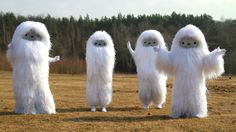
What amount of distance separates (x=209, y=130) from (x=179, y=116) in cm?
215

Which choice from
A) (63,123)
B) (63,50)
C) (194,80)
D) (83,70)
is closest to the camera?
(63,123)

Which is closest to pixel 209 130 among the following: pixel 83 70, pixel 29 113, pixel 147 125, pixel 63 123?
pixel 147 125

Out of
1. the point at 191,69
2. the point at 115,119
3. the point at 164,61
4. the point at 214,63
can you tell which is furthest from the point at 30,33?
the point at 214,63

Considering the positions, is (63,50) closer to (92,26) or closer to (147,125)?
(92,26)

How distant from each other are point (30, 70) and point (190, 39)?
4.55 metres

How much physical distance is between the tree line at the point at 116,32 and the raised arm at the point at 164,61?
3089 centimetres

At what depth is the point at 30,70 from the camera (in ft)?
46.6

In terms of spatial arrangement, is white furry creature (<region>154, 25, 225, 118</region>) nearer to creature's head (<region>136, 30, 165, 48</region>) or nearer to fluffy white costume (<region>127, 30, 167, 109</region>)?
fluffy white costume (<region>127, 30, 167, 109</region>)

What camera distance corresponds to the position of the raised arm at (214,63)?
Answer: 45.0ft

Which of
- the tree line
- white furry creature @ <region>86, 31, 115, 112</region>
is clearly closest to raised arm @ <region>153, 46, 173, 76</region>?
white furry creature @ <region>86, 31, 115, 112</region>

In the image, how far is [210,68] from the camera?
543 inches

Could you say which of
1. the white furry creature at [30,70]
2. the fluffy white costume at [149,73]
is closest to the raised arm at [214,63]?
the fluffy white costume at [149,73]

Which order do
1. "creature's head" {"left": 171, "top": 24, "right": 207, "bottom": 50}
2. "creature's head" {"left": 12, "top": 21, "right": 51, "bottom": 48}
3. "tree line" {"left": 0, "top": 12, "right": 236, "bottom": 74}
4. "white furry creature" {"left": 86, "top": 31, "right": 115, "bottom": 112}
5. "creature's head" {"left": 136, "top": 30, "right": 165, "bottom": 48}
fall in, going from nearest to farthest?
"creature's head" {"left": 171, "top": 24, "right": 207, "bottom": 50} → "creature's head" {"left": 12, "top": 21, "right": 51, "bottom": 48} → "white furry creature" {"left": 86, "top": 31, "right": 115, "bottom": 112} → "creature's head" {"left": 136, "top": 30, "right": 165, "bottom": 48} → "tree line" {"left": 0, "top": 12, "right": 236, "bottom": 74}

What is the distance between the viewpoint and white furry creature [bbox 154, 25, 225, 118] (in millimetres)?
13672
